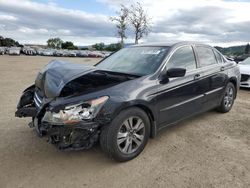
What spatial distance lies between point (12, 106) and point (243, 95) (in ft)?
22.5

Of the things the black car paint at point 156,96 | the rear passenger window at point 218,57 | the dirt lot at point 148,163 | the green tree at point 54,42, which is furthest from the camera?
the green tree at point 54,42

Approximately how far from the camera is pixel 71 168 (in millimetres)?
3137

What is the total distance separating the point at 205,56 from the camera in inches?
187

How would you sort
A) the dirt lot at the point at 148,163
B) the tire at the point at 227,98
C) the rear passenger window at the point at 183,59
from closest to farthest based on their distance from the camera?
the dirt lot at the point at 148,163 → the rear passenger window at the point at 183,59 → the tire at the point at 227,98

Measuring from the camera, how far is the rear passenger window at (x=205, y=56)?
4.56 m

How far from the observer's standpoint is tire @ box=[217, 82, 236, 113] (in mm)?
5289

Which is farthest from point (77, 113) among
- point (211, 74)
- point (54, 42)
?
point (54, 42)

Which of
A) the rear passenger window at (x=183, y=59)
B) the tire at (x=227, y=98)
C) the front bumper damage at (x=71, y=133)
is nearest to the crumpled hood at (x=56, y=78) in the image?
the front bumper damage at (x=71, y=133)

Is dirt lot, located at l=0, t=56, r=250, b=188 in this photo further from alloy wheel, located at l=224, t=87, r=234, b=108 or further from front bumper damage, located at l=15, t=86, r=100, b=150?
alloy wheel, located at l=224, t=87, r=234, b=108

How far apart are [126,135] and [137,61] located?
4.50ft

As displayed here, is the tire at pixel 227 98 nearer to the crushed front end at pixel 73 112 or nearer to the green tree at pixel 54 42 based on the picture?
the crushed front end at pixel 73 112

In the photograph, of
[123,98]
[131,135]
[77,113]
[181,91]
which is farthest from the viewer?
[181,91]

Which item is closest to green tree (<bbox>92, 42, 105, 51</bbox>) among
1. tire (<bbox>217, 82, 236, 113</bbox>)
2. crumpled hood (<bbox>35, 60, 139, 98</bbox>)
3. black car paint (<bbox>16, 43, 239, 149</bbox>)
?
tire (<bbox>217, 82, 236, 113</bbox>)

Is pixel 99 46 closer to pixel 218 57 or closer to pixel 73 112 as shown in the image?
pixel 218 57
